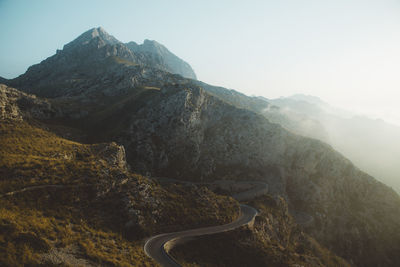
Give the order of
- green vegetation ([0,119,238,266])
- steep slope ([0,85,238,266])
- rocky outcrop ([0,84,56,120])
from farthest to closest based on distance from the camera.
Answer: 1. rocky outcrop ([0,84,56,120])
2. steep slope ([0,85,238,266])
3. green vegetation ([0,119,238,266])

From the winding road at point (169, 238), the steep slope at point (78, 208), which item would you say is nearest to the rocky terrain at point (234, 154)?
the steep slope at point (78, 208)

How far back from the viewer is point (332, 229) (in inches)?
4149

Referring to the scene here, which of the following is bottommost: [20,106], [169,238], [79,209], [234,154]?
[169,238]

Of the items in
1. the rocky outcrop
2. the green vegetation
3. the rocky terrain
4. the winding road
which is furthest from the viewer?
the rocky terrain

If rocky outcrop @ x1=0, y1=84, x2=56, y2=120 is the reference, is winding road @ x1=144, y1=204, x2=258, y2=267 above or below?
below

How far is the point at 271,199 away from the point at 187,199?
4894 cm

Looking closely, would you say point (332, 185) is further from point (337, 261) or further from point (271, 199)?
point (271, 199)

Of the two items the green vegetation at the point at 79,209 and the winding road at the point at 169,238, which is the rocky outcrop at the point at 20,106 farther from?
the winding road at the point at 169,238

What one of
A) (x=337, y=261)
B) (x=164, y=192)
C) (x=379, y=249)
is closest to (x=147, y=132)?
(x=164, y=192)

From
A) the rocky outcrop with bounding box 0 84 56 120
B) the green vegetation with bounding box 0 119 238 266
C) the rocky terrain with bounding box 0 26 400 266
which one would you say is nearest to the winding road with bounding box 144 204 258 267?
the green vegetation with bounding box 0 119 238 266

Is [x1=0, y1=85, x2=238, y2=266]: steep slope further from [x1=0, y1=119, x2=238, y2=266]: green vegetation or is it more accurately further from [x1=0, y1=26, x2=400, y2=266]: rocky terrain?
[x1=0, y1=26, x2=400, y2=266]: rocky terrain

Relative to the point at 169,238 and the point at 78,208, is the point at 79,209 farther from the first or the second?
the point at 169,238

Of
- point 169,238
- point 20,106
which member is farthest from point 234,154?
point 20,106

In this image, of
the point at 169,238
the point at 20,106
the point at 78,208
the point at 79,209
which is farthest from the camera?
the point at 20,106
